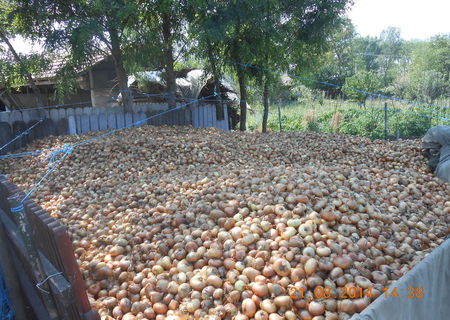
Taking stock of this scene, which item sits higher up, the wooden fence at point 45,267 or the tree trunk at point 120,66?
the tree trunk at point 120,66

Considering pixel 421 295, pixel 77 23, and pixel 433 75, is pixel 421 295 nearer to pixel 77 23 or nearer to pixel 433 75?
pixel 77 23

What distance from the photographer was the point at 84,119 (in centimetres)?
721

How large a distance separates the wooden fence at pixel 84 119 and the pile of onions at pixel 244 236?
2.42 metres

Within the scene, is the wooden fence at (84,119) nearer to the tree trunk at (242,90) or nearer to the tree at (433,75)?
the tree trunk at (242,90)

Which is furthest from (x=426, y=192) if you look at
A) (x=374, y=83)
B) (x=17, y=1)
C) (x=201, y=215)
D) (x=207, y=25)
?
(x=374, y=83)

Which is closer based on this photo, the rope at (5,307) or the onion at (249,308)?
the onion at (249,308)

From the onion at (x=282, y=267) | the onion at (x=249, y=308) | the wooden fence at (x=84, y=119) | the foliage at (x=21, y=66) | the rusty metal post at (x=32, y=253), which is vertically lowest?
the onion at (x=249, y=308)

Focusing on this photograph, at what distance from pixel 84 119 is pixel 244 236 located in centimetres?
589

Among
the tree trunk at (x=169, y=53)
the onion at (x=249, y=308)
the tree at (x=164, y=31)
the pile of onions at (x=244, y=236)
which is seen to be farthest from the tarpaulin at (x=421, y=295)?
the tree trunk at (x=169, y=53)

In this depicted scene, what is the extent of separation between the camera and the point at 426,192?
358 cm

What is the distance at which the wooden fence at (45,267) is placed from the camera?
1.56m

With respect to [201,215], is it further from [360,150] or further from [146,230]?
[360,150]

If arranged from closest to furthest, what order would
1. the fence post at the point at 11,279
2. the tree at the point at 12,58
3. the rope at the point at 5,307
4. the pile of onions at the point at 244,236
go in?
the pile of onions at the point at 244,236, the fence post at the point at 11,279, the rope at the point at 5,307, the tree at the point at 12,58

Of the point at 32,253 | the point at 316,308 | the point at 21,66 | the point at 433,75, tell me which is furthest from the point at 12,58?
the point at 433,75
